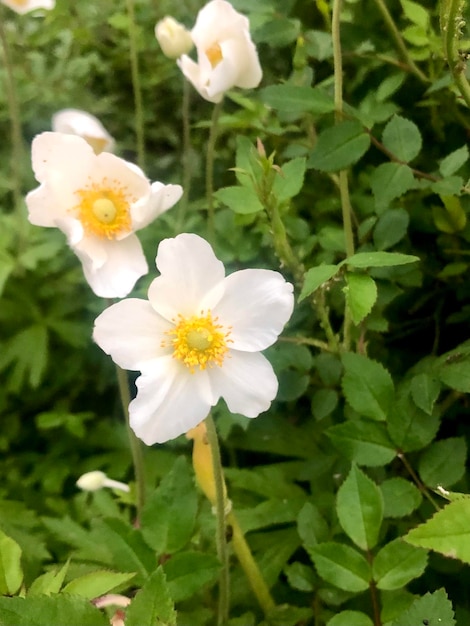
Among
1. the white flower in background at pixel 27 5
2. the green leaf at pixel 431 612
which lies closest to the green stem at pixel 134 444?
the green leaf at pixel 431 612

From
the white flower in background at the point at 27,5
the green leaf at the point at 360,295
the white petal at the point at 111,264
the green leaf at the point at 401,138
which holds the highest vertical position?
the white flower in background at the point at 27,5

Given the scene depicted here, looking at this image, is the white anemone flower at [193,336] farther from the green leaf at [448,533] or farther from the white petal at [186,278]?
the green leaf at [448,533]

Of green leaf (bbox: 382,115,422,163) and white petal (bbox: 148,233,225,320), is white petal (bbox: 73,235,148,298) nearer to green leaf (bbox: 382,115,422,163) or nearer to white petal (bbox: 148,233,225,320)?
white petal (bbox: 148,233,225,320)

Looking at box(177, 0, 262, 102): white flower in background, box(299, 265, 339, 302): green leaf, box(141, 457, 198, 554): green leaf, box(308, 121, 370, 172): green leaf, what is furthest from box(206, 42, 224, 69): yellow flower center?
box(141, 457, 198, 554): green leaf

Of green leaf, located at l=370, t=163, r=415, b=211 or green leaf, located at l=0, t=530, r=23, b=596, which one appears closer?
green leaf, located at l=0, t=530, r=23, b=596

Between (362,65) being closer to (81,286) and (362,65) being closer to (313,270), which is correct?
(313,270)

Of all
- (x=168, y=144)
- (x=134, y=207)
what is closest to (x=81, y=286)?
(x=168, y=144)

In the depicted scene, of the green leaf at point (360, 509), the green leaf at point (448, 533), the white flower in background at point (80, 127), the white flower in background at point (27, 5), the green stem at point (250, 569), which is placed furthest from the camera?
the white flower in background at point (27, 5)
